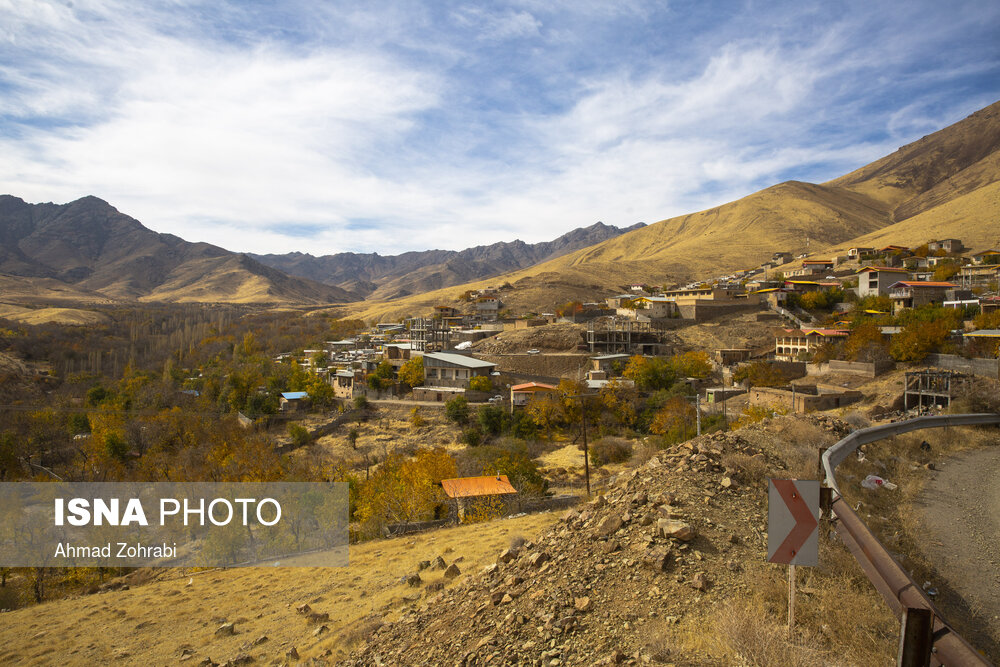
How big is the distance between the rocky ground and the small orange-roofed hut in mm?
10399

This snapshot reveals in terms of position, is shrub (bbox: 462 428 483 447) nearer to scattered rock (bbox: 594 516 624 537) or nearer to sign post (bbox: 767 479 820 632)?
scattered rock (bbox: 594 516 624 537)

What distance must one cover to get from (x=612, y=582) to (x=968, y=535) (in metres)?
5.37

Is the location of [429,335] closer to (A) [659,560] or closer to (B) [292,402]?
(B) [292,402]

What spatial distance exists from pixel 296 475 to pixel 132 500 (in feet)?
20.5

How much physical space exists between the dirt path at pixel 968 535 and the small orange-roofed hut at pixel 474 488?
1161cm

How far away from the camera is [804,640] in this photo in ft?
13.5

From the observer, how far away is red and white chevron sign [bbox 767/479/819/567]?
162 inches

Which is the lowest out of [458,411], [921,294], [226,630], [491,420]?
[491,420]

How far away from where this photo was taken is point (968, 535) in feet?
22.7

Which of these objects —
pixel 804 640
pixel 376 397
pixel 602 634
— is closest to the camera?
pixel 804 640

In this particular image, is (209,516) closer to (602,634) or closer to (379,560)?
(379,560)

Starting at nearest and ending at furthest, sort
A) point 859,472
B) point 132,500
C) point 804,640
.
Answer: point 804,640
point 859,472
point 132,500

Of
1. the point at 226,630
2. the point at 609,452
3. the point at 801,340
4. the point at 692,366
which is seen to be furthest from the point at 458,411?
the point at 226,630

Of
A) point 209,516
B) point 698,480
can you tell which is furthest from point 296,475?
point 698,480
